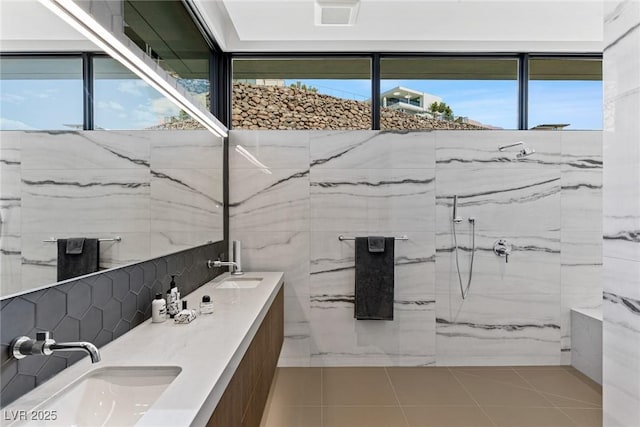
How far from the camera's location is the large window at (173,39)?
202 centimetres

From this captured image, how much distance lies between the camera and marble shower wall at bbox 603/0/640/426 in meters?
1.43

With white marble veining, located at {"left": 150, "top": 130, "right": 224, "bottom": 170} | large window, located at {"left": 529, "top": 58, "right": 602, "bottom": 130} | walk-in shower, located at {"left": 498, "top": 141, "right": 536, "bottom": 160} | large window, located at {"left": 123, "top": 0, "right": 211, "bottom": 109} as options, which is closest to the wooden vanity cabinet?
white marble veining, located at {"left": 150, "top": 130, "right": 224, "bottom": 170}

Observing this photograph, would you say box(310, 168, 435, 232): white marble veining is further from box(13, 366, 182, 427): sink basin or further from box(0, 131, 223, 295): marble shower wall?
box(13, 366, 182, 427): sink basin

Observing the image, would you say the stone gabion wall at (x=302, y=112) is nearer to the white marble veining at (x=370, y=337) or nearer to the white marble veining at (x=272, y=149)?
the white marble veining at (x=272, y=149)

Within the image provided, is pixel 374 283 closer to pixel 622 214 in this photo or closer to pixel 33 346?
pixel 622 214

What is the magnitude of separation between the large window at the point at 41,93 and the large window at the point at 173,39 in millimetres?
526

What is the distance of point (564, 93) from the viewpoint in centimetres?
377

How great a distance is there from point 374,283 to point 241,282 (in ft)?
3.73

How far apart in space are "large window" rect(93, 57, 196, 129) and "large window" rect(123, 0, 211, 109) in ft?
0.68

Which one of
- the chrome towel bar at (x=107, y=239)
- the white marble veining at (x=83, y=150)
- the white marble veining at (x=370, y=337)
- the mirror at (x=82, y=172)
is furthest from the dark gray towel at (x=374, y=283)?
the chrome towel bar at (x=107, y=239)

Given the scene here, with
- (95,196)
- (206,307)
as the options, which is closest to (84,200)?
(95,196)

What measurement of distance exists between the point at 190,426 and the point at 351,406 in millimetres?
2158

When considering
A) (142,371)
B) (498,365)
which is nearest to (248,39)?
(142,371)

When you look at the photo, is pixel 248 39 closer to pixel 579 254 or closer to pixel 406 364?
pixel 406 364
